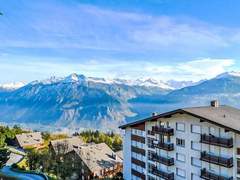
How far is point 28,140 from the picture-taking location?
134 m

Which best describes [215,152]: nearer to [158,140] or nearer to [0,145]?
[158,140]

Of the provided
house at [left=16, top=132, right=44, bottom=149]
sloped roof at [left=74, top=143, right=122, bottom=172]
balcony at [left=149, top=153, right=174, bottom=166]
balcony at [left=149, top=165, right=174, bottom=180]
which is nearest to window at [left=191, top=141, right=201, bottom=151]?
balcony at [left=149, top=153, right=174, bottom=166]

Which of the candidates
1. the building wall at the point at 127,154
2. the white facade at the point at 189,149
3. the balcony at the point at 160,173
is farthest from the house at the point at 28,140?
the balcony at the point at 160,173

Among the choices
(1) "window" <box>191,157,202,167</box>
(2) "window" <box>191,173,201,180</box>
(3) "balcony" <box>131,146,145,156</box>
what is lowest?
(2) "window" <box>191,173,201,180</box>

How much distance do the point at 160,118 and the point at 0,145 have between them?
43.4m

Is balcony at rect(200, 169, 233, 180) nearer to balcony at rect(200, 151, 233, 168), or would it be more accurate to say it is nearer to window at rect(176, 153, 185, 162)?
balcony at rect(200, 151, 233, 168)

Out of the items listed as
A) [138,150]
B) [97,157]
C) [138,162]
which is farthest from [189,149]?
[97,157]

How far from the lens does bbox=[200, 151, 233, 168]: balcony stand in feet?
145

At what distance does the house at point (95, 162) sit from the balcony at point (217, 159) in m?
41.3

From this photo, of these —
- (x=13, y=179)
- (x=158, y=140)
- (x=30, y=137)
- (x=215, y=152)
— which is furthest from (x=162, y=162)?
(x=30, y=137)

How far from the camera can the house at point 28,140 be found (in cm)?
13057

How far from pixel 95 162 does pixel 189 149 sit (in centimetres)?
4681

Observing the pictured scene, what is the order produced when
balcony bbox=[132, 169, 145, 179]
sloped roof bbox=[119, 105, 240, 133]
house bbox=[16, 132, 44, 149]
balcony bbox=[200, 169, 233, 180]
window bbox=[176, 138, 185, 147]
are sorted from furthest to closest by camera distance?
1. house bbox=[16, 132, 44, 149]
2. balcony bbox=[132, 169, 145, 179]
3. window bbox=[176, 138, 185, 147]
4. balcony bbox=[200, 169, 233, 180]
5. sloped roof bbox=[119, 105, 240, 133]

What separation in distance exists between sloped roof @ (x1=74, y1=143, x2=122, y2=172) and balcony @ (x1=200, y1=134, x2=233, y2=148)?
46.6m
